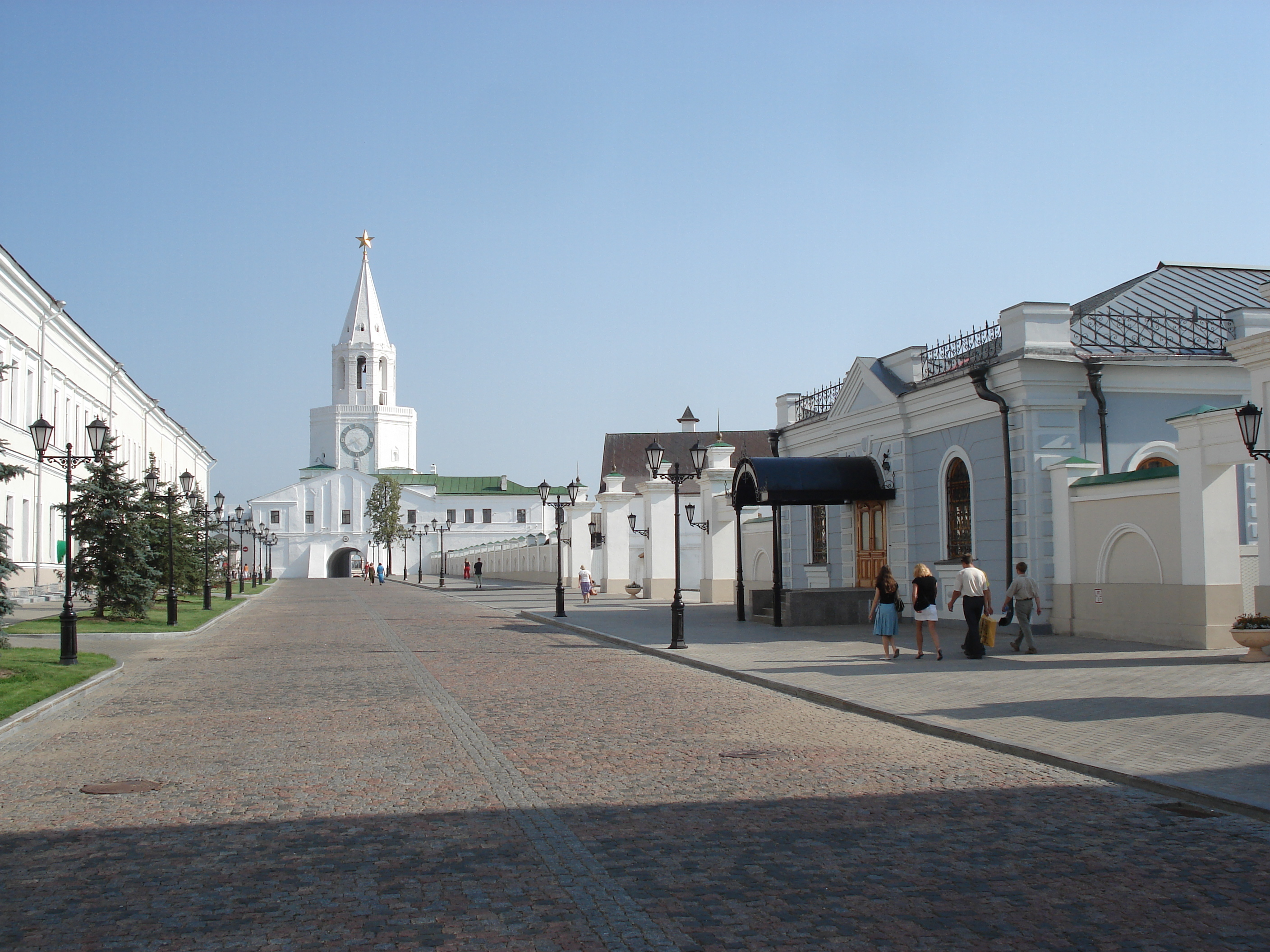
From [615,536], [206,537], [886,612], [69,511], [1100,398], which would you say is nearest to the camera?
[886,612]

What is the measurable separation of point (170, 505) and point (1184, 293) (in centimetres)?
2437

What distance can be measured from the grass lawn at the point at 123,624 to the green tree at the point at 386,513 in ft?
258

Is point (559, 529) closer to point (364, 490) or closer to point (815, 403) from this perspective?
point (815, 403)

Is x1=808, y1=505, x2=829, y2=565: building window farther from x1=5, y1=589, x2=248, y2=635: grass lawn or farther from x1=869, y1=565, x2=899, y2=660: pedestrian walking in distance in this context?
x1=5, y1=589, x2=248, y2=635: grass lawn

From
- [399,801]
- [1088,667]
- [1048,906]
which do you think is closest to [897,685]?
[1088,667]

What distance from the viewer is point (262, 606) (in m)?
44.4

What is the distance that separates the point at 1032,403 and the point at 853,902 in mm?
17042

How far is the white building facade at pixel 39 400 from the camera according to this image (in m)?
38.7

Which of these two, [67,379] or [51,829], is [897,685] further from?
[67,379]

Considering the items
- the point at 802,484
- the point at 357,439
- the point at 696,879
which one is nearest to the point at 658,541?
the point at 802,484

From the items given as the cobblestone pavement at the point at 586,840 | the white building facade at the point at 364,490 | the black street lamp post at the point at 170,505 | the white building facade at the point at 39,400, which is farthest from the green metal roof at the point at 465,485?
the cobblestone pavement at the point at 586,840

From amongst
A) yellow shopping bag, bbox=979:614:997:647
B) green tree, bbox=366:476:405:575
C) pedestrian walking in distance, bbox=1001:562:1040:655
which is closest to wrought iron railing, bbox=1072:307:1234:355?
pedestrian walking in distance, bbox=1001:562:1040:655

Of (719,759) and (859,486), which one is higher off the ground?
(859,486)

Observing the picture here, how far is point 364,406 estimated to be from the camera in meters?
127
